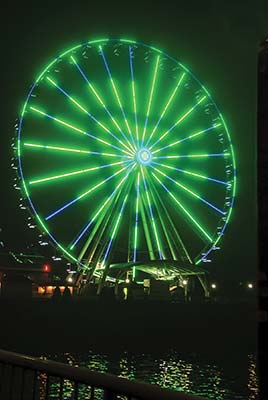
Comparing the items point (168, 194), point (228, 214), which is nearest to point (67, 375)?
point (168, 194)

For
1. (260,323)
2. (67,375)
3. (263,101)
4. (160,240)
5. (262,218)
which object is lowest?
(67,375)

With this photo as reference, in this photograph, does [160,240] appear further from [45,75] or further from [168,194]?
[45,75]

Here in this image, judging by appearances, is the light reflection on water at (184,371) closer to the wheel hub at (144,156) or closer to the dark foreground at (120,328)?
the dark foreground at (120,328)

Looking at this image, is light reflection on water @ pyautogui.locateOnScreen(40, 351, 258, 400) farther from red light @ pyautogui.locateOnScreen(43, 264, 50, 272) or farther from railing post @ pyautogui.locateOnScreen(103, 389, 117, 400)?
red light @ pyautogui.locateOnScreen(43, 264, 50, 272)

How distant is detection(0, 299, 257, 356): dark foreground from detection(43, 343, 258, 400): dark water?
129 cm

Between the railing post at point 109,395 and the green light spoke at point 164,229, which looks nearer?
the railing post at point 109,395

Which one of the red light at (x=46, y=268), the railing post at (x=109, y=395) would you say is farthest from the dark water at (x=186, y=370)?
the red light at (x=46, y=268)

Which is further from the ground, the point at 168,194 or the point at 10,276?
the point at 168,194

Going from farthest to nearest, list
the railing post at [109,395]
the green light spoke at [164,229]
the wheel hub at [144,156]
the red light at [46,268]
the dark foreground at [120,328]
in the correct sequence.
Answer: the red light at [46,268], the green light spoke at [164,229], the wheel hub at [144,156], the dark foreground at [120,328], the railing post at [109,395]

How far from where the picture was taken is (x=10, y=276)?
45000 mm

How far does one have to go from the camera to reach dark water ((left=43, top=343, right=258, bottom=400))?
9.31 m

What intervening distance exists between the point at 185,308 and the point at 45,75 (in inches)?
492

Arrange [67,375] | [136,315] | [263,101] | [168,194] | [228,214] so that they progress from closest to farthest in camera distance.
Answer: [263,101] < [67,375] < [136,315] < [168,194] < [228,214]

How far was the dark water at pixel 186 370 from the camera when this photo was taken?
931 cm
